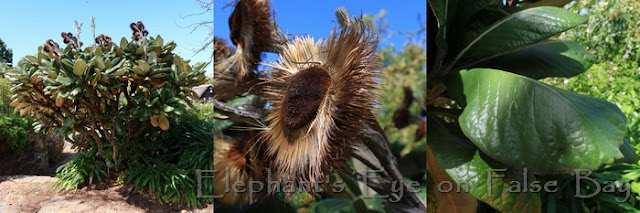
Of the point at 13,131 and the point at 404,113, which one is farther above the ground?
the point at 404,113

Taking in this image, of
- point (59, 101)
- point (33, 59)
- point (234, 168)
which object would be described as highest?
point (33, 59)


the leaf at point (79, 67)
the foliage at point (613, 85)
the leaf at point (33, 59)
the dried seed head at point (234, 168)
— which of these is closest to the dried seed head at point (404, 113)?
the dried seed head at point (234, 168)

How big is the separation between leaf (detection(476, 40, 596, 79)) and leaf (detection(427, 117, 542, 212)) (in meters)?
0.35

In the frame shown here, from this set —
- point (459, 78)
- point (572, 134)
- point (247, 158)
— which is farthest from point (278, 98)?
point (572, 134)

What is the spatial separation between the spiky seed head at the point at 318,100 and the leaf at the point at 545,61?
0.48 m

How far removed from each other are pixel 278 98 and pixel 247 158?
0.24m

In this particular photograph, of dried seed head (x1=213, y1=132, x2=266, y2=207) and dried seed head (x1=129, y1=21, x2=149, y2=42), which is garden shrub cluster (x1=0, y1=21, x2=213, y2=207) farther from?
dried seed head (x1=213, y1=132, x2=266, y2=207)

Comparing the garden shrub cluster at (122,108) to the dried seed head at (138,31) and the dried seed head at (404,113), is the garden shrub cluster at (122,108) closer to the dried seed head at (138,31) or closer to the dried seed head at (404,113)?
the dried seed head at (138,31)

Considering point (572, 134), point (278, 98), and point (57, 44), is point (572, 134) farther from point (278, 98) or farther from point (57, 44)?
point (57, 44)

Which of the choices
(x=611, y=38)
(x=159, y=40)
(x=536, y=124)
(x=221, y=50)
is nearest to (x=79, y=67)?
(x=159, y=40)

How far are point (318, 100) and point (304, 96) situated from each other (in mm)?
54

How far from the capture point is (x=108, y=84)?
3014mm

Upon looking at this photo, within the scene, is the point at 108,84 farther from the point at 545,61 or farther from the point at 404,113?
the point at 545,61

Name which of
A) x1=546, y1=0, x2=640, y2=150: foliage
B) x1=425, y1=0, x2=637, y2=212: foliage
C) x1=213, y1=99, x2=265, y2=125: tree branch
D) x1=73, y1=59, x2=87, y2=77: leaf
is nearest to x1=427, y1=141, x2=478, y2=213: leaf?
x1=425, y1=0, x2=637, y2=212: foliage
